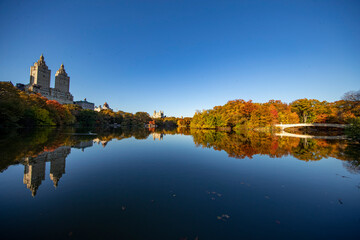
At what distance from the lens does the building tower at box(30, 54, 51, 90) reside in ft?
310

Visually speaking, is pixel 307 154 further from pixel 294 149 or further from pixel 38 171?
pixel 38 171

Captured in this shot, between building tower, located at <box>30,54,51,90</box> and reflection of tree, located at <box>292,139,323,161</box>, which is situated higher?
building tower, located at <box>30,54,51,90</box>

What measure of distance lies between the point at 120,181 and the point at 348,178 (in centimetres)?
909

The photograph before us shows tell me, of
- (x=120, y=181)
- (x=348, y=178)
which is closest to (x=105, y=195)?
(x=120, y=181)

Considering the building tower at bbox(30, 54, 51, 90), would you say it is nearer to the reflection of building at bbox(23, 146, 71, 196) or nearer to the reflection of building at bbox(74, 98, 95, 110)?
the reflection of building at bbox(74, 98, 95, 110)

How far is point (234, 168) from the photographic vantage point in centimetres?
733

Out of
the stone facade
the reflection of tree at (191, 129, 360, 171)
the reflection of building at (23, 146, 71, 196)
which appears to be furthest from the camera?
the stone facade

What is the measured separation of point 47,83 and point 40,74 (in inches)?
276

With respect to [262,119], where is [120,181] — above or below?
below

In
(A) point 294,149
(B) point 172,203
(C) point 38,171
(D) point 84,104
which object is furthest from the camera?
(D) point 84,104

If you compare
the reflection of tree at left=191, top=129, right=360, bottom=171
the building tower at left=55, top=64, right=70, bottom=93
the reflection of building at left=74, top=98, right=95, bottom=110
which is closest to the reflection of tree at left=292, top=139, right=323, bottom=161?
the reflection of tree at left=191, top=129, right=360, bottom=171

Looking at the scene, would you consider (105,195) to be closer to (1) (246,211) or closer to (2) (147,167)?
(2) (147,167)

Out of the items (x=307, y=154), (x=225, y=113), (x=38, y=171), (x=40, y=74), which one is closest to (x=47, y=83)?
(x=40, y=74)

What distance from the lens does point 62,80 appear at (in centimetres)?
11438
